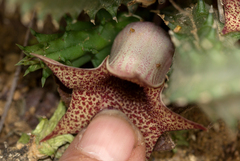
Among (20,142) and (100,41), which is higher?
(100,41)

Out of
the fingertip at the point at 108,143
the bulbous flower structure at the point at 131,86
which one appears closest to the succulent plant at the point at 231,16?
the bulbous flower structure at the point at 131,86

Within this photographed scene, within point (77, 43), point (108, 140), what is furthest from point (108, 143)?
point (77, 43)

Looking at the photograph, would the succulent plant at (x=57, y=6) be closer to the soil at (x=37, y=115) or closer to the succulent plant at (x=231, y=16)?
the succulent plant at (x=231, y=16)

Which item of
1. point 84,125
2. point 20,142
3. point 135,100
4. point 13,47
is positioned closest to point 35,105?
point 20,142

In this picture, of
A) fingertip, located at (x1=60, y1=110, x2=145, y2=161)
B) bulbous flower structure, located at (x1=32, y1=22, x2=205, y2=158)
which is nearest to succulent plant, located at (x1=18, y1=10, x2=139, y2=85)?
bulbous flower structure, located at (x1=32, y1=22, x2=205, y2=158)

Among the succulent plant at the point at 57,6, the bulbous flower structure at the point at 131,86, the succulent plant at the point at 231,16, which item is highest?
the succulent plant at the point at 57,6

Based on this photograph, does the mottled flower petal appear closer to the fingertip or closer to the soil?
the fingertip

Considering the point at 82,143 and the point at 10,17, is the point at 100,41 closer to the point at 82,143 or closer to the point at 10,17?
the point at 82,143

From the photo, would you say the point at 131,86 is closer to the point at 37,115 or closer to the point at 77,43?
the point at 77,43
